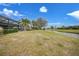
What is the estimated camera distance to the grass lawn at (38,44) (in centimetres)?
218

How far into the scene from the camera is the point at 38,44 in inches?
87.7

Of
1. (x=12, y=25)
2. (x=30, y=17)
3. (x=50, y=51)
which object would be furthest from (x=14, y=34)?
(x=50, y=51)

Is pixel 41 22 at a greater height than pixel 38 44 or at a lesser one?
greater

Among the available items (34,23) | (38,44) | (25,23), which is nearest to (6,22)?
(25,23)

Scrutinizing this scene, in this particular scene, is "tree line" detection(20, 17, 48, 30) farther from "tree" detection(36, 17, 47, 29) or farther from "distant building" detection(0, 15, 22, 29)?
"distant building" detection(0, 15, 22, 29)

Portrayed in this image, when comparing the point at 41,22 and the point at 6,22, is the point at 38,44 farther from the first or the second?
the point at 6,22

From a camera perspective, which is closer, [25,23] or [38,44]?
[38,44]

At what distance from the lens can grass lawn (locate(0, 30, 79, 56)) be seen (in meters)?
2.18

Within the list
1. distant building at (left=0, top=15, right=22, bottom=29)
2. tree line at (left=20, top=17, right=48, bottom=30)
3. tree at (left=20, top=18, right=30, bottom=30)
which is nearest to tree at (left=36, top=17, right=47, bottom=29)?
tree line at (left=20, top=17, right=48, bottom=30)

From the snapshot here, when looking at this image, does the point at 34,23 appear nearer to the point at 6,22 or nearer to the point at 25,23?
the point at 25,23

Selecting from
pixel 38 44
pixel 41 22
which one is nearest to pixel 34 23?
pixel 41 22

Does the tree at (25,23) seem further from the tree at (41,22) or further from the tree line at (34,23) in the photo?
the tree at (41,22)

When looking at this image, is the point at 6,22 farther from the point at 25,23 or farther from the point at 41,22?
the point at 41,22

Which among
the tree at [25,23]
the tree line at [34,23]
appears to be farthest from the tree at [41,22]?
the tree at [25,23]
